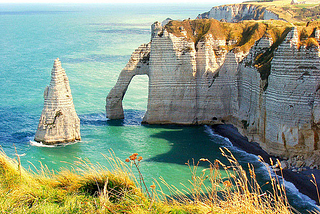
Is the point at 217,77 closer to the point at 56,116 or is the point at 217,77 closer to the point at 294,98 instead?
the point at 294,98

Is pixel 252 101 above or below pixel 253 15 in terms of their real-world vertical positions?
below

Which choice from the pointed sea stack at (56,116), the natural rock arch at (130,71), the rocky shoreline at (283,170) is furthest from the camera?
the natural rock arch at (130,71)

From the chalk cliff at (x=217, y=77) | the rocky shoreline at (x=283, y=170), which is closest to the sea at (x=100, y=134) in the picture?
the rocky shoreline at (x=283, y=170)

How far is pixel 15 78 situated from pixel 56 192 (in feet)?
146

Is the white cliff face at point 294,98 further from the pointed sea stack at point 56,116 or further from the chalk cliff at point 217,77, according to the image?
the pointed sea stack at point 56,116

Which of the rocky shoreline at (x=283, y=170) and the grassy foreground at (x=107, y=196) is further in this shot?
the rocky shoreline at (x=283, y=170)

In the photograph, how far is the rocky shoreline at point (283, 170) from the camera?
21.2 metres

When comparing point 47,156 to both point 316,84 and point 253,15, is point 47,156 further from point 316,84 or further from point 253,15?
point 253,15

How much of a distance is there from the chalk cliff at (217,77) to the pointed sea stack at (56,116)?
275 inches

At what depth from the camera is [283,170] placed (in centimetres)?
2359

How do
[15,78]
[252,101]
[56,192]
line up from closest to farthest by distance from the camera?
[56,192], [252,101], [15,78]

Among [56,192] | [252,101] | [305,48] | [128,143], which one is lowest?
[128,143]

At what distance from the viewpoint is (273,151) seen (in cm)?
2498

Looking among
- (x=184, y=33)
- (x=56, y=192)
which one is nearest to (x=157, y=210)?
(x=56, y=192)
